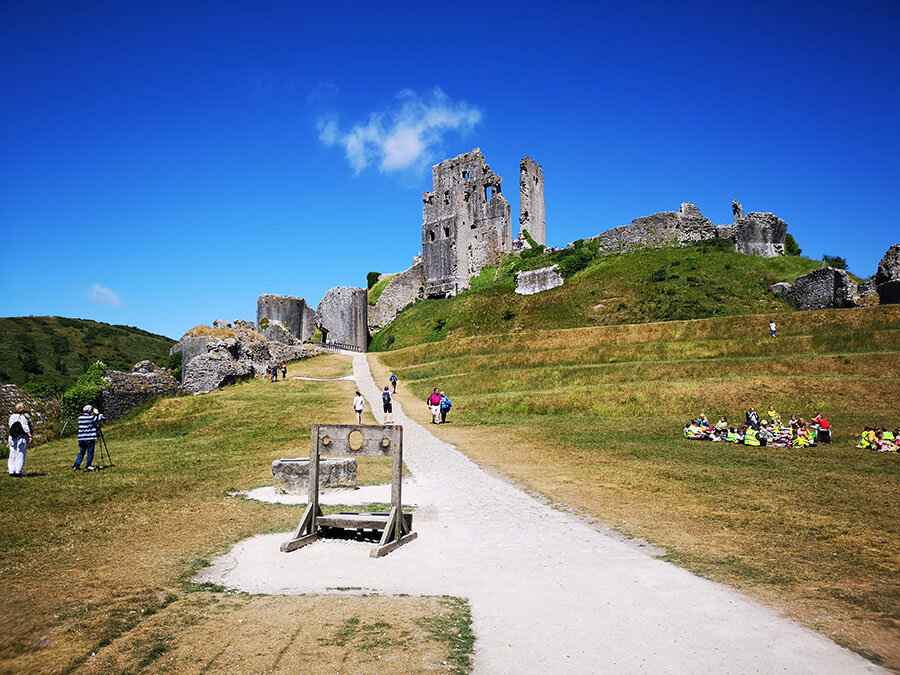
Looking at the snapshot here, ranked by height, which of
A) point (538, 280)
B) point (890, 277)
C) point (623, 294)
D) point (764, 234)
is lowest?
point (890, 277)

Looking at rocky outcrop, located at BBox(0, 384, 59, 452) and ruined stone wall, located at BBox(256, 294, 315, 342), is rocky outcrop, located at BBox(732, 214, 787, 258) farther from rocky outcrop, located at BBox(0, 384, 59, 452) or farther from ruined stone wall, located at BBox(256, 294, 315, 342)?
rocky outcrop, located at BBox(0, 384, 59, 452)

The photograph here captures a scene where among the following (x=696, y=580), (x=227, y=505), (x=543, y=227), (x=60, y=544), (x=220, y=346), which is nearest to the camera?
(x=696, y=580)

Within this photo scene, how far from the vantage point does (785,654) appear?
459cm

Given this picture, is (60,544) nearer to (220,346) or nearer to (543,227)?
(220,346)

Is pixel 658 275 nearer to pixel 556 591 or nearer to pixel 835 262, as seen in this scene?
pixel 835 262

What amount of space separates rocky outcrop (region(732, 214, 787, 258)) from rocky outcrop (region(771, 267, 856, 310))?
8.39m

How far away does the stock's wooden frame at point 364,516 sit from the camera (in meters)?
7.84

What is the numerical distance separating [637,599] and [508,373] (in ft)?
85.6

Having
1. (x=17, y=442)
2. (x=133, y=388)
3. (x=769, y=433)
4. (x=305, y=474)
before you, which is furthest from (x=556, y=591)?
(x=133, y=388)

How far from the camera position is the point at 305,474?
11680 mm

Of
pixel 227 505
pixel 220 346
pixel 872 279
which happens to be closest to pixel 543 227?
pixel 872 279

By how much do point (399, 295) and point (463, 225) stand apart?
38.1ft

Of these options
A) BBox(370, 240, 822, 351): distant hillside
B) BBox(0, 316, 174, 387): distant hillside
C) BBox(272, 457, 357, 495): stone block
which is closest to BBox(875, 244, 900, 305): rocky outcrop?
BBox(370, 240, 822, 351): distant hillside

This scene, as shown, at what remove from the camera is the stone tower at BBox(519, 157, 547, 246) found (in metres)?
59.3
